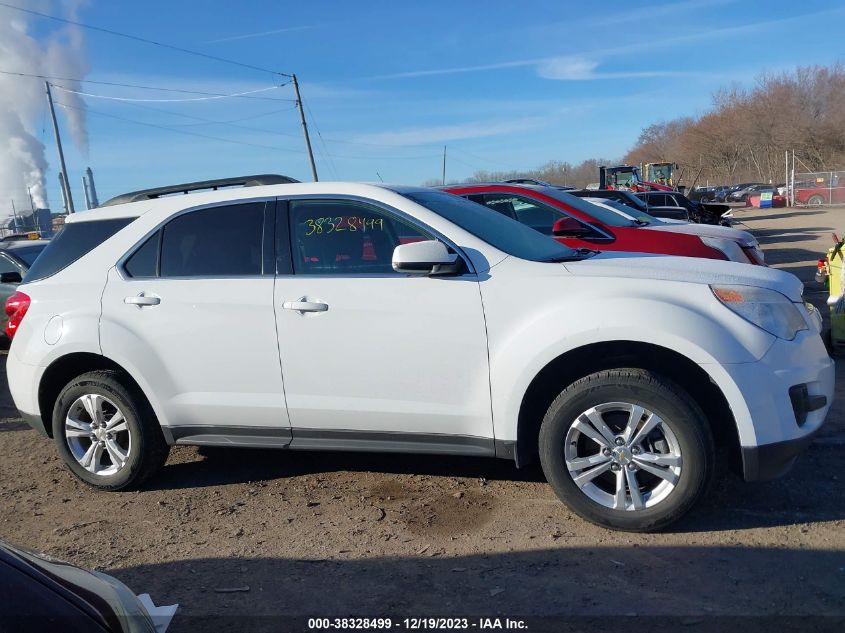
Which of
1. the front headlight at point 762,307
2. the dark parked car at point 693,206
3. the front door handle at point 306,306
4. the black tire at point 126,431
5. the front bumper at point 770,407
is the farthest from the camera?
the dark parked car at point 693,206

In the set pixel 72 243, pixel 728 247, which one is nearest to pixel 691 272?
pixel 72 243

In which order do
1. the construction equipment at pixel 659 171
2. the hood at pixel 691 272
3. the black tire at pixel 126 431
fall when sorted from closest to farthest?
1. the hood at pixel 691 272
2. the black tire at pixel 126 431
3. the construction equipment at pixel 659 171

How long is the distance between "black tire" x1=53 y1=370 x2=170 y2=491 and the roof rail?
4.13 ft

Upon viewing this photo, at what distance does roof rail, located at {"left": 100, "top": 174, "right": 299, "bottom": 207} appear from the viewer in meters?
5.11

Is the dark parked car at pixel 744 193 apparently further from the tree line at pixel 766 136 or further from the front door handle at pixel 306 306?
the front door handle at pixel 306 306

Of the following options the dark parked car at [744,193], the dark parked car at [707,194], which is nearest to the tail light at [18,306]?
the dark parked car at [707,194]

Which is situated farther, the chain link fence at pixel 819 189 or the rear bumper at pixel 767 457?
the chain link fence at pixel 819 189

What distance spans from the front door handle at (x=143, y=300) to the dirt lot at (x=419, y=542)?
1.24 m

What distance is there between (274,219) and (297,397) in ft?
3.51

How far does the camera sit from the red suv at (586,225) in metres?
8.47

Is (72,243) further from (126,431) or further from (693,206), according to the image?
(693,206)

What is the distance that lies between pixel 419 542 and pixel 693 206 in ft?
66.2

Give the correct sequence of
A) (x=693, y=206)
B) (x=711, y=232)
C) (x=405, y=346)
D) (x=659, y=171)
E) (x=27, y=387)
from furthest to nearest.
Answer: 1. (x=659, y=171)
2. (x=693, y=206)
3. (x=711, y=232)
4. (x=27, y=387)
5. (x=405, y=346)

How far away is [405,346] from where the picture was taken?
4.19m
